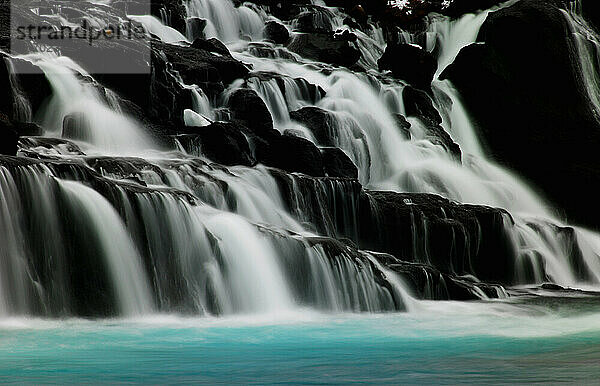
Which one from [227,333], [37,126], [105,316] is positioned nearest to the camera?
[227,333]

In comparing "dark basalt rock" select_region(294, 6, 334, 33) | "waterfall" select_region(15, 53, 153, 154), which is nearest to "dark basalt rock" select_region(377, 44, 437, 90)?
"dark basalt rock" select_region(294, 6, 334, 33)

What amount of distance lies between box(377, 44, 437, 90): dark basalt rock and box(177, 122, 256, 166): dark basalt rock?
968cm

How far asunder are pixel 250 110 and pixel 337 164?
230 cm

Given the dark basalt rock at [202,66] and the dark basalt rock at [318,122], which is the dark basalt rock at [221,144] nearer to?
the dark basalt rock at [318,122]

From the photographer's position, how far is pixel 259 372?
600cm

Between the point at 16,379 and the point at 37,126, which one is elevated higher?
the point at 37,126

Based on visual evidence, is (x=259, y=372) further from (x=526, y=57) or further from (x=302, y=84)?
(x=526, y=57)

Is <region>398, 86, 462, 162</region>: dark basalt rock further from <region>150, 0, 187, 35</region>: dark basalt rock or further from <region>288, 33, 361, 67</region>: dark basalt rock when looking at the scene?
<region>150, 0, 187, 35</region>: dark basalt rock

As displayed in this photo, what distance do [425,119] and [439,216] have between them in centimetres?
723

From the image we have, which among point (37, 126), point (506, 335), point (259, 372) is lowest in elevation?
point (506, 335)

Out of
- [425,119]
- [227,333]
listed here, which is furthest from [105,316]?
[425,119]

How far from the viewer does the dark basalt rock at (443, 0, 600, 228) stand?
2339 centimetres

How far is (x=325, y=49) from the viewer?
2597cm

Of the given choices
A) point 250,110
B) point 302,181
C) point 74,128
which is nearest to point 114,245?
point 302,181
